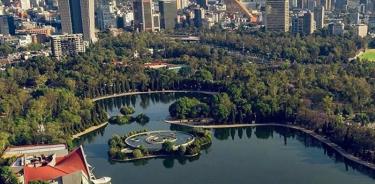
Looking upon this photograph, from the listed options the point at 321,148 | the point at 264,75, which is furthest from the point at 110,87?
the point at 321,148

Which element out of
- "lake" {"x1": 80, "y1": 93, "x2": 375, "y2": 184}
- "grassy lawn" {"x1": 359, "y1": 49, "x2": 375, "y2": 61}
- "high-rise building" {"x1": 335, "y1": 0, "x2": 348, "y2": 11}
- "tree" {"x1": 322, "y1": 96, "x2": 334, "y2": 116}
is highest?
"high-rise building" {"x1": 335, "y1": 0, "x2": 348, "y2": 11}

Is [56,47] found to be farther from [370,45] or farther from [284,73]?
[370,45]

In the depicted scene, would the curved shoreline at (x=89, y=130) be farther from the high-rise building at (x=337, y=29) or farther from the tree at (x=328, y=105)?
the high-rise building at (x=337, y=29)

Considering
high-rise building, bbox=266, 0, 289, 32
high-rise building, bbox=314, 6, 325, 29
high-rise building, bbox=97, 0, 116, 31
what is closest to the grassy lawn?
high-rise building, bbox=266, 0, 289, 32

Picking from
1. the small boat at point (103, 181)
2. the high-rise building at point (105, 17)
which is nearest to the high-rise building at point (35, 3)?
the high-rise building at point (105, 17)

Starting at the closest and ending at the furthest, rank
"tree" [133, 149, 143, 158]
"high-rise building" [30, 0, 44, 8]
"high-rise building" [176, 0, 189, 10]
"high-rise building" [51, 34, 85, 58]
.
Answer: "tree" [133, 149, 143, 158] → "high-rise building" [51, 34, 85, 58] → "high-rise building" [176, 0, 189, 10] → "high-rise building" [30, 0, 44, 8]

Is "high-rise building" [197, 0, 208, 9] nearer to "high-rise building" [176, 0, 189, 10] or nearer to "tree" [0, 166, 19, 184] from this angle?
"high-rise building" [176, 0, 189, 10]

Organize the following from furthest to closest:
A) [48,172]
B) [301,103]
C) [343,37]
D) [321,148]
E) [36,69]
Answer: [343,37], [36,69], [301,103], [321,148], [48,172]
